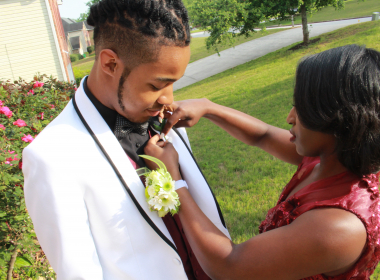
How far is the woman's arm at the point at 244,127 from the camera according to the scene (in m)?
2.25

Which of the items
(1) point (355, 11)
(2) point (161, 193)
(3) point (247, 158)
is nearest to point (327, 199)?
(2) point (161, 193)

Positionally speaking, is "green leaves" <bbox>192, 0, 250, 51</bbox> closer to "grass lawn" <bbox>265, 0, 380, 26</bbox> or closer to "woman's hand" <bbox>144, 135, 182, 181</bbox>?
"grass lawn" <bbox>265, 0, 380, 26</bbox>

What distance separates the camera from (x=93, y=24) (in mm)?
1736

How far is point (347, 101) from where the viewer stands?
→ 1411 millimetres

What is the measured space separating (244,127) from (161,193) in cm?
117

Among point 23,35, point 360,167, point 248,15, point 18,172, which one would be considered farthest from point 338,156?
point 248,15

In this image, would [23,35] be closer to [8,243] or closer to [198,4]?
[198,4]

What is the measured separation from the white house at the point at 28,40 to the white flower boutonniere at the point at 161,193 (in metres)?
12.5

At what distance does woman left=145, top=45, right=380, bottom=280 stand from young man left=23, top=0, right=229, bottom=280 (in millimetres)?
261

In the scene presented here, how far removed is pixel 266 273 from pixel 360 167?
2.35ft

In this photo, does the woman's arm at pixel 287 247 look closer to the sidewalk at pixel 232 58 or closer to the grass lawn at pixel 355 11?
the sidewalk at pixel 232 58

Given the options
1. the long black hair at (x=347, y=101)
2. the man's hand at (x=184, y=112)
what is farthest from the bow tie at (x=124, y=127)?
the long black hair at (x=347, y=101)

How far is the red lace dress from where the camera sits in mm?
1432

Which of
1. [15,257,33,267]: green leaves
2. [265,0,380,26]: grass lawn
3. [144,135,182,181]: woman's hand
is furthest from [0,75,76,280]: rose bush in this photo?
[265,0,380,26]: grass lawn
